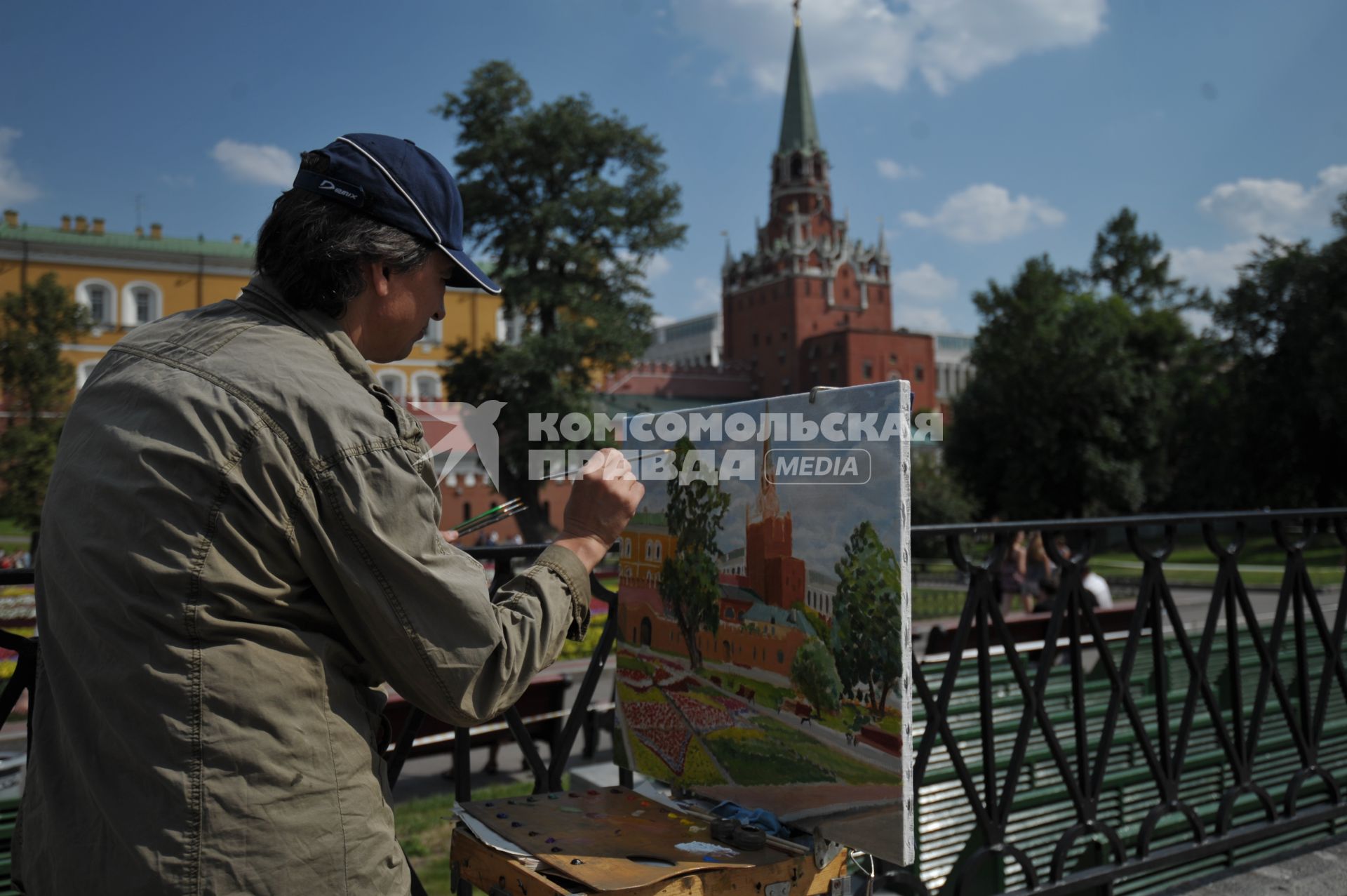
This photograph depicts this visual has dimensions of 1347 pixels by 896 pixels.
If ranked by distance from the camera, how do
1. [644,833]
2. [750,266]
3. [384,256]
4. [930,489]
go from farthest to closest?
[750,266]
[930,489]
[644,833]
[384,256]

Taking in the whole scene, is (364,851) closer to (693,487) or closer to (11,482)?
(693,487)

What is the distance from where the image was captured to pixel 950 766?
3.81 meters

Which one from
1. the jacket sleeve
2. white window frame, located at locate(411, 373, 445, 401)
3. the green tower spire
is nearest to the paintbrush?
the jacket sleeve

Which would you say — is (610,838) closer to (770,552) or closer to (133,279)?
(770,552)

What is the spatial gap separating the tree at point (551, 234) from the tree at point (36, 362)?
1057 cm

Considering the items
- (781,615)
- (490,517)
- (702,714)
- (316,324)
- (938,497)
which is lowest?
(938,497)

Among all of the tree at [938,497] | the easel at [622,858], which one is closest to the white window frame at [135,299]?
the tree at [938,497]

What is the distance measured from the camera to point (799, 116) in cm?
8138

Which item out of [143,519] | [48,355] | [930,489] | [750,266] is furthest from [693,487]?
[750,266]

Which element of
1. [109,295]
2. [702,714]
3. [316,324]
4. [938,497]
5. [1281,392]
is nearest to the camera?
[316,324]

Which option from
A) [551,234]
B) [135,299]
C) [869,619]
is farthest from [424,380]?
[869,619]

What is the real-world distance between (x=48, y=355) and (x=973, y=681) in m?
29.3

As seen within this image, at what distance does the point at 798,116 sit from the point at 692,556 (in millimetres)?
83989

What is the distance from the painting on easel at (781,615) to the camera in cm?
182
